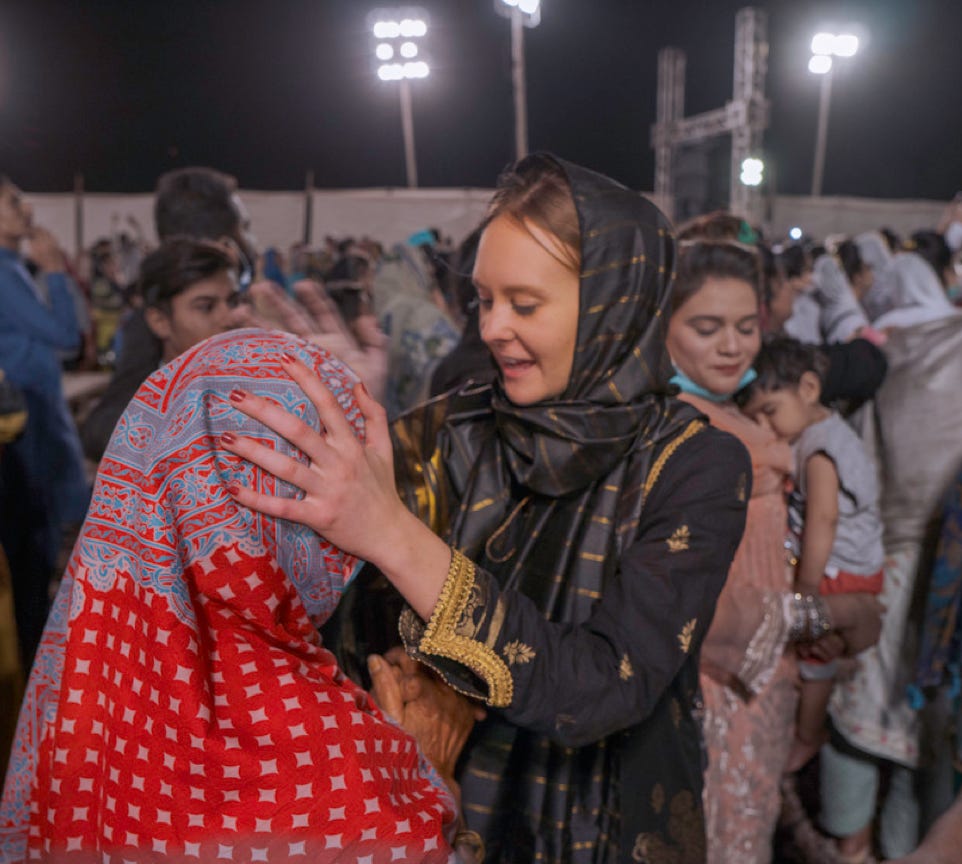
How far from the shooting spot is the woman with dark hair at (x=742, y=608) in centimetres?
170

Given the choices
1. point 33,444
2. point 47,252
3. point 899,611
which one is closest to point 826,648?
point 899,611

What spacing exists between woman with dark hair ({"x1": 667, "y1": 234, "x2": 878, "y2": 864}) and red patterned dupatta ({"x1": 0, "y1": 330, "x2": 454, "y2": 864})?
994mm

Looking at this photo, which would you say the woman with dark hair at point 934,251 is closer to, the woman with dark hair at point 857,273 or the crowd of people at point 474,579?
the woman with dark hair at point 857,273

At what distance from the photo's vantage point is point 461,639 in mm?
990

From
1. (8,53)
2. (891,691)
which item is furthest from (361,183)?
(891,691)

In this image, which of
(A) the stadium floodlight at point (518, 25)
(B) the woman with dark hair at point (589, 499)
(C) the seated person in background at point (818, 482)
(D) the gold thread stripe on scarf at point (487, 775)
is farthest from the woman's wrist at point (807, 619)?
(A) the stadium floodlight at point (518, 25)

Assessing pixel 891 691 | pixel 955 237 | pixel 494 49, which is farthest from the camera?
pixel 494 49

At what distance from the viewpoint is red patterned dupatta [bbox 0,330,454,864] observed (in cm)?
83

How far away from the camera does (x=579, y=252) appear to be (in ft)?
4.06

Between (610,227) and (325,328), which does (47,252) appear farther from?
(610,227)

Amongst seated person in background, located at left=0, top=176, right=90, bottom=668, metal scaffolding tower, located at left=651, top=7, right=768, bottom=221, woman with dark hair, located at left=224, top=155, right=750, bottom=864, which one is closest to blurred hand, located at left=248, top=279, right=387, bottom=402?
woman with dark hair, located at left=224, top=155, right=750, bottom=864

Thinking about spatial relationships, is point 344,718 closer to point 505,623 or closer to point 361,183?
point 505,623

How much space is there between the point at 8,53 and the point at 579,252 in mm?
20202

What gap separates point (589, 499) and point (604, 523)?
0.16 ft
